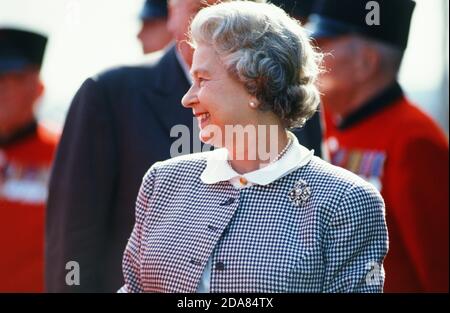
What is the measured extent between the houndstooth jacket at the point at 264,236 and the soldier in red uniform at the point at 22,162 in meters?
2.43

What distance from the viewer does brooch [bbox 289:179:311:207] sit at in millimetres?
3156

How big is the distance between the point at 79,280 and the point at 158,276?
1073mm

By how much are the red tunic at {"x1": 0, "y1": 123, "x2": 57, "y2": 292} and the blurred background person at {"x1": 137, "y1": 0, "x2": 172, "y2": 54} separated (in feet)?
2.67

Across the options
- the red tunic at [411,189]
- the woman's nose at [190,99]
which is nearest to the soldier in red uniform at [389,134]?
the red tunic at [411,189]

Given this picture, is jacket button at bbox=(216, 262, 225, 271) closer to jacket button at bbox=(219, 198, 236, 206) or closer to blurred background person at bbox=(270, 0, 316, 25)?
jacket button at bbox=(219, 198, 236, 206)

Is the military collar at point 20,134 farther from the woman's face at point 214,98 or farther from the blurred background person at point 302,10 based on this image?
the woman's face at point 214,98

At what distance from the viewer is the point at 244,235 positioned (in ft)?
10.4

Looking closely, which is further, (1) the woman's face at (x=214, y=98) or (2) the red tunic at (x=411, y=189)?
(2) the red tunic at (x=411, y=189)

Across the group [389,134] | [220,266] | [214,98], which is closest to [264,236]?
[220,266]

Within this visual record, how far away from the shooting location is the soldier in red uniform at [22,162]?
5605 millimetres

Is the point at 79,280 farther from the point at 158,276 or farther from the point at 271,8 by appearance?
the point at 271,8

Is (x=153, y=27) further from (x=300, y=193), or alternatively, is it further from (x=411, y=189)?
(x=300, y=193)

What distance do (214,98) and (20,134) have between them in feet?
10.4
